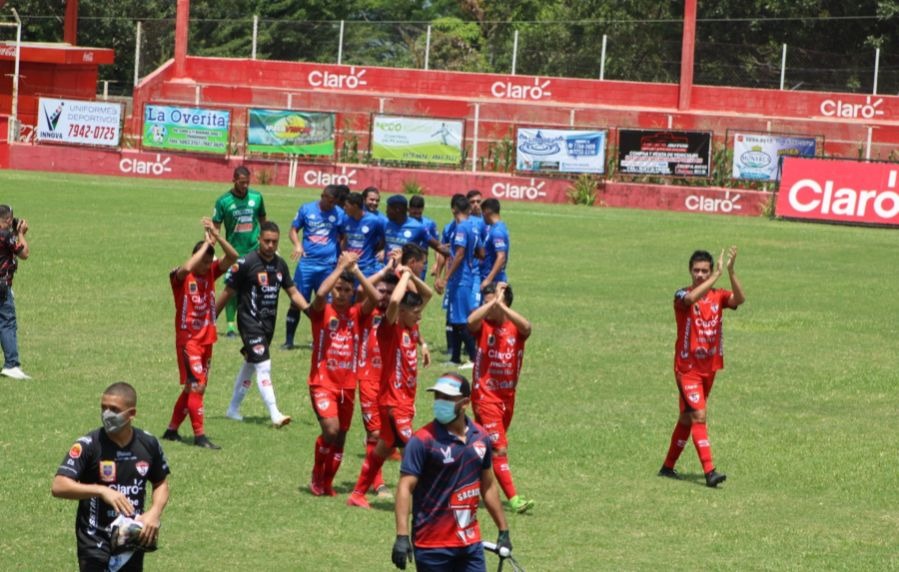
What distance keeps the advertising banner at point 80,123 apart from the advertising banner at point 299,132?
13.9 ft

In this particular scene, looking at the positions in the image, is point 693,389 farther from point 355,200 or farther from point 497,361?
point 355,200

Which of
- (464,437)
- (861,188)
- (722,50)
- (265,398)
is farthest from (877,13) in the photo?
(464,437)

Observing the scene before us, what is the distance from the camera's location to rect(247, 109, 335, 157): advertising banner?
4816cm

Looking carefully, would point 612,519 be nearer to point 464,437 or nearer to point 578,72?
point 464,437

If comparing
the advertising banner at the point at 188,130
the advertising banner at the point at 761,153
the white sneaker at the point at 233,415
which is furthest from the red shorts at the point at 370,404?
the advertising banner at the point at 188,130

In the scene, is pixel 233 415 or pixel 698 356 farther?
pixel 233 415

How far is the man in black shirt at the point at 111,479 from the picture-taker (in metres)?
8.48

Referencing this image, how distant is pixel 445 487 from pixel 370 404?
4.22 meters

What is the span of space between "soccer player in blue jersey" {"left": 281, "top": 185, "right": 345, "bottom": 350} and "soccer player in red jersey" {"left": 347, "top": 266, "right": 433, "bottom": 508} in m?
8.12

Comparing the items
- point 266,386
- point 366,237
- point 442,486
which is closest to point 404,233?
point 366,237

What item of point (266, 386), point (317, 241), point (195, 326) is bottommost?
point (266, 386)

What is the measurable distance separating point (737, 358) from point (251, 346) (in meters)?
9.23

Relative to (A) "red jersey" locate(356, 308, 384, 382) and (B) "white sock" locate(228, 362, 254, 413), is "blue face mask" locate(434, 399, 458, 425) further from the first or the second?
(B) "white sock" locate(228, 362, 254, 413)

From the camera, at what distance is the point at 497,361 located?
1316cm
